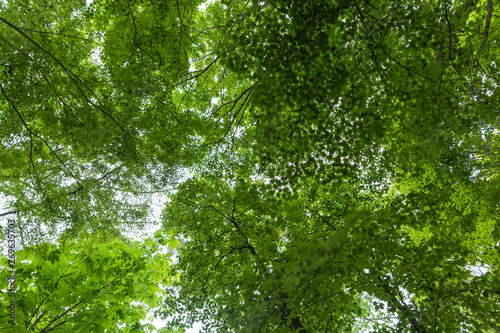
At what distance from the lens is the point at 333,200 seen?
19.9ft

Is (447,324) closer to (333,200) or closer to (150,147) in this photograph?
(333,200)

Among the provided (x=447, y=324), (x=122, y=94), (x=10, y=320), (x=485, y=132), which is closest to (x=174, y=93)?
(x=122, y=94)

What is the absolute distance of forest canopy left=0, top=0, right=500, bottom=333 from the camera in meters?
2.69

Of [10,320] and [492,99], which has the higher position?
[492,99]

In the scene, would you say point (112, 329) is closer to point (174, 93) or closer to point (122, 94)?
point (122, 94)

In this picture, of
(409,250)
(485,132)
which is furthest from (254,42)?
(485,132)

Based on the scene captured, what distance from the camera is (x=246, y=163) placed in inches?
239

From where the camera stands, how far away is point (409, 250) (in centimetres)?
331

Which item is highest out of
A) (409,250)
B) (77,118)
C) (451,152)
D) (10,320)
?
(451,152)

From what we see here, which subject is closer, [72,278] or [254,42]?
[254,42]

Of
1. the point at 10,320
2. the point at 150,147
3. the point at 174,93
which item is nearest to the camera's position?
the point at 10,320

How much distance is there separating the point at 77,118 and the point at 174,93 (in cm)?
308

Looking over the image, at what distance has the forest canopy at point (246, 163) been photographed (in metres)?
2.69

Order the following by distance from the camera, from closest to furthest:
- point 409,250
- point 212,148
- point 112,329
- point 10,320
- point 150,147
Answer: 1. point 10,320
2. point 409,250
3. point 112,329
4. point 150,147
5. point 212,148
